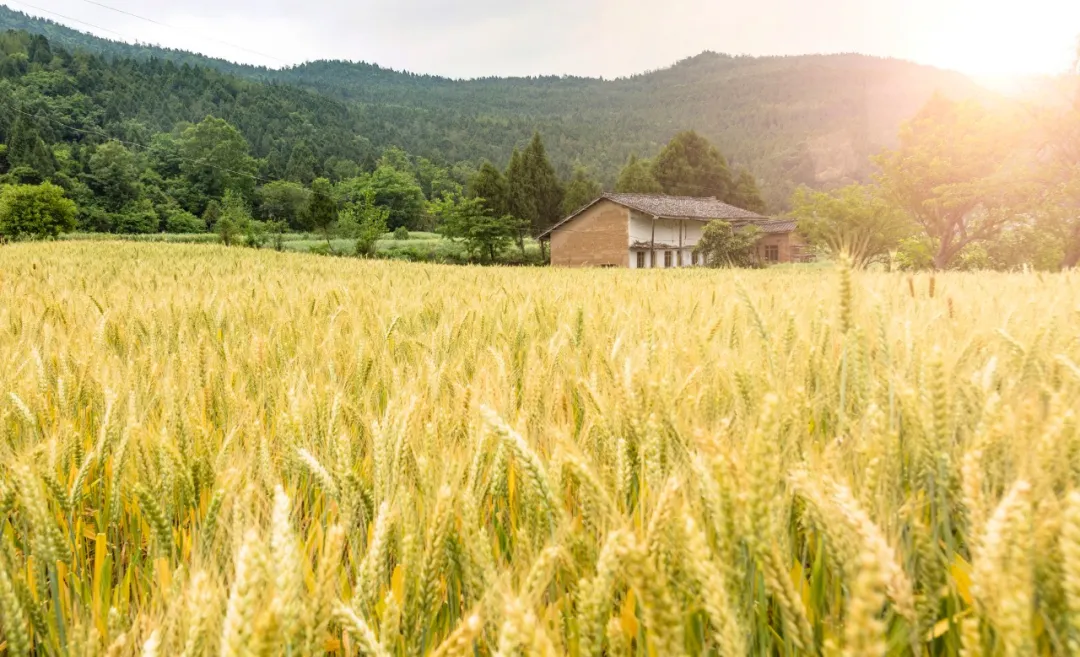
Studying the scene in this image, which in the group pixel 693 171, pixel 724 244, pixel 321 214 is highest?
pixel 693 171

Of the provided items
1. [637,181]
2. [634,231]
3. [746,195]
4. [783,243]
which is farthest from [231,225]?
→ [746,195]

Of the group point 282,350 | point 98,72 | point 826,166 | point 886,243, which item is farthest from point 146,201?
point 826,166

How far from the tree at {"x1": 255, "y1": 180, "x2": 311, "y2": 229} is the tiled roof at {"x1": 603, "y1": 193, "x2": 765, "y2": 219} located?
66.8 m

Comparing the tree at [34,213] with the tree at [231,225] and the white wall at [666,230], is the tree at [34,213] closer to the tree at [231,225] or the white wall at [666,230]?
the tree at [231,225]

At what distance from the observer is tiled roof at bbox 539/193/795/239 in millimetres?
47656

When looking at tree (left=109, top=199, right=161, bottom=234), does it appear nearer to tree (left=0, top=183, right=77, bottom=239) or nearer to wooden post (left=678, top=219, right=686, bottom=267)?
tree (left=0, top=183, right=77, bottom=239)

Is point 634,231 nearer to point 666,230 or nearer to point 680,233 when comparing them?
point 666,230

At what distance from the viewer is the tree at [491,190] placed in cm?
5716

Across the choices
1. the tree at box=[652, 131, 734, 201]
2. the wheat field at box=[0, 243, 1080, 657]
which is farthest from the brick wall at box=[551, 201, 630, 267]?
the wheat field at box=[0, 243, 1080, 657]

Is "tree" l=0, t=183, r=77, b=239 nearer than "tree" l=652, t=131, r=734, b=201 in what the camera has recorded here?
Yes

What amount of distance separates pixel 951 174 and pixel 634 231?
2207 centimetres

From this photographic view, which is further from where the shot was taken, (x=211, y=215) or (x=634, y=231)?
(x=211, y=215)

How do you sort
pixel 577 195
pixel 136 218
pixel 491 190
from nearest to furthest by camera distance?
1. pixel 491 190
2. pixel 577 195
3. pixel 136 218

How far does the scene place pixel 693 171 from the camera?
229 feet
